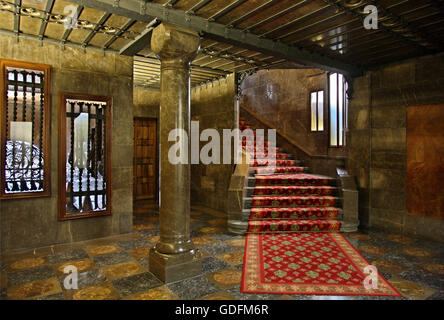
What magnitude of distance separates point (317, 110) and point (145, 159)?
510 cm

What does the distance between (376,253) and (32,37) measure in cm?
607

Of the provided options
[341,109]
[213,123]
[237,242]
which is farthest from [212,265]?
[341,109]

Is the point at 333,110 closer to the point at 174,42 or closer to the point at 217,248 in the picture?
the point at 217,248

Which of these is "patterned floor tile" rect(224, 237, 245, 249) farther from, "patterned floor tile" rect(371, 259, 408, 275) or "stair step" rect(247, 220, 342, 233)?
"patterned floor tile" rect(371, 259, 408, 275)

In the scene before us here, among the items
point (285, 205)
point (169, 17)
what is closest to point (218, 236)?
point (285, 205)

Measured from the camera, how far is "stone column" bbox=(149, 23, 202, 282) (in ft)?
12.0

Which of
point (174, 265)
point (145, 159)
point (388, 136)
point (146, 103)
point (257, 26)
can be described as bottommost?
point (174, 265)

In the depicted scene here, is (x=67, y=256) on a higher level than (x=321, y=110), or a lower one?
lower

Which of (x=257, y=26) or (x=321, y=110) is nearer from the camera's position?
(x=257, y=26)

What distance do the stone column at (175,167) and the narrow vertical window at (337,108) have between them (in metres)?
5.38

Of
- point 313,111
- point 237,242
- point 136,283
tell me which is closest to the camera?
point 136,283

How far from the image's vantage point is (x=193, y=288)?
3357mm

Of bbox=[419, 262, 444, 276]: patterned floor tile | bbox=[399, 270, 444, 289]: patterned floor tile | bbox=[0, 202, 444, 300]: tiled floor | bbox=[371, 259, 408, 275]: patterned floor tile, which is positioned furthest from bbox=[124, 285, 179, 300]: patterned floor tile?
bbox=[419, 262, 444, 276]: patterned floor tile

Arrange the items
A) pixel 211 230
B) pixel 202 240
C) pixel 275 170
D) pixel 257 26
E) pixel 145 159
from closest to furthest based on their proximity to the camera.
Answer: pixel 257 26
pixel 202 240
pixel 211 230
pixel 275 170
pixel 145 159
